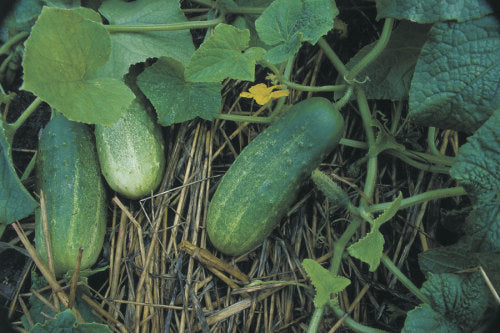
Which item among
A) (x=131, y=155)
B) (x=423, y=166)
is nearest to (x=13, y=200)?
(x=131, y=155)

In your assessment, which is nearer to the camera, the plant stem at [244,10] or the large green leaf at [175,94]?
the large green leaf at [175,94]

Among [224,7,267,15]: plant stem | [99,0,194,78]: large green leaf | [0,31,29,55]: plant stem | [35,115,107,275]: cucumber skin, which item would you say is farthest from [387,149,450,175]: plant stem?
[0,31,29,55]: plant stem

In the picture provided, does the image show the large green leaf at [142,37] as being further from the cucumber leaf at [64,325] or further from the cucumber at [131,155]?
the cucumber leaf at [64,325]

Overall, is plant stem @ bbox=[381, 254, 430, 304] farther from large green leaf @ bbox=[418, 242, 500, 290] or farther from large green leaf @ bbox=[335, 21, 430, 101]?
large green leaf @ bbox=[335, 21, 430, 101]

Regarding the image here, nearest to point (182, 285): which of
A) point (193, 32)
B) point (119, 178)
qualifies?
point (119, 178)

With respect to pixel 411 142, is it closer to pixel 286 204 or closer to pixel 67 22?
pixel 286 204

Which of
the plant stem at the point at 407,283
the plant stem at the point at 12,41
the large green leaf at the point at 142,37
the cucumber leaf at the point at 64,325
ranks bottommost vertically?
the cucumber leaf at the point at 64,325

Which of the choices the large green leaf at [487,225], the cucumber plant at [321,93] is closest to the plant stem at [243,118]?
the cucumber plant at [321,93]

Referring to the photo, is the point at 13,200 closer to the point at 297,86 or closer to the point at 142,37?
the point at 142,37
